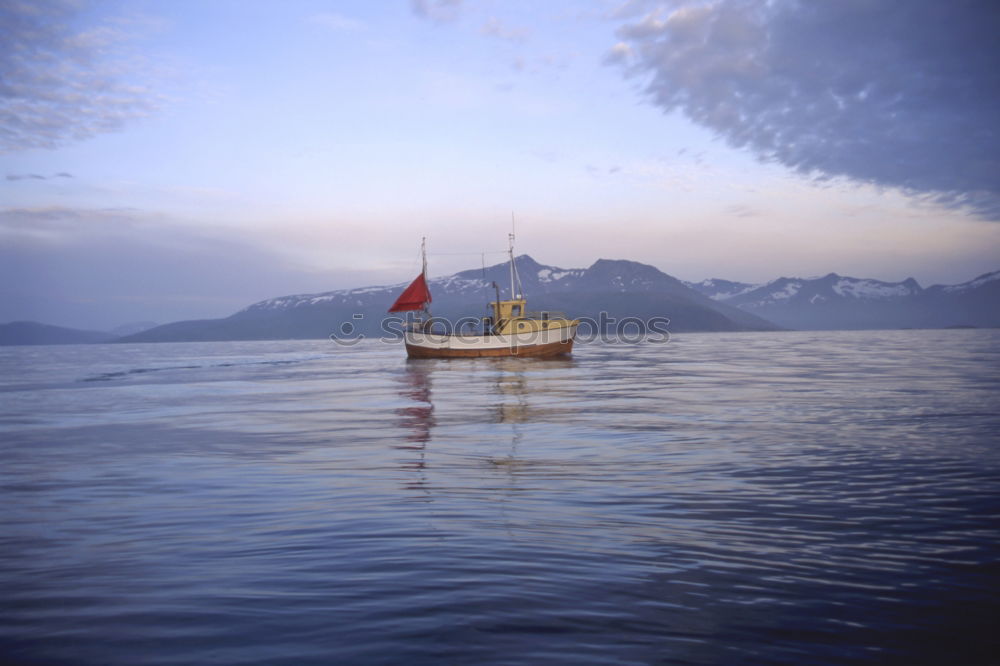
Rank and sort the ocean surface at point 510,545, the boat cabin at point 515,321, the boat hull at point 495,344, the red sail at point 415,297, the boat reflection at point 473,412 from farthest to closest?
the red sail at point 415,297
the boat hull at point 495,344
the boat cabin at point 515,321
the boat reflection at point 473,412
the ocean surface at point 510,545

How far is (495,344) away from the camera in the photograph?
229 ft

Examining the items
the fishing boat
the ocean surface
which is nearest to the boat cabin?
the fishing boat

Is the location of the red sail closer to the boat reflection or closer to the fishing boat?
the fishing boat

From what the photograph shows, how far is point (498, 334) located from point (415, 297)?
11858 millimetres

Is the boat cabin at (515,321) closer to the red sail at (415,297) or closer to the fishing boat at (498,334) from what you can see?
the fishing boat at (498,334)

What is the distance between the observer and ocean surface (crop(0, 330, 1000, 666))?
5703 mm

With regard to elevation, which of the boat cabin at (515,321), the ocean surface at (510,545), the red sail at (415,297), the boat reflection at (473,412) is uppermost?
the red sail at (415,297)

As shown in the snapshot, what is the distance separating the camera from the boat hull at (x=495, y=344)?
69.2 metres

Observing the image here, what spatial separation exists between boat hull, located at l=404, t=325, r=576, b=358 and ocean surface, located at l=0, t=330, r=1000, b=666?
48718mm

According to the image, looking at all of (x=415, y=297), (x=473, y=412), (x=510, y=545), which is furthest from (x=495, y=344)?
(x=510, y=545)

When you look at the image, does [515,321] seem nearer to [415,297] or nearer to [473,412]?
[415,297]

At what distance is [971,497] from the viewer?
1091 cm

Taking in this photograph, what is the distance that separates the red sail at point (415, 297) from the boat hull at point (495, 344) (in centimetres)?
299

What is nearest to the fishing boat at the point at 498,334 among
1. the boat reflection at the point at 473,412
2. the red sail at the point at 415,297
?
the red sail at the point at 415,297
